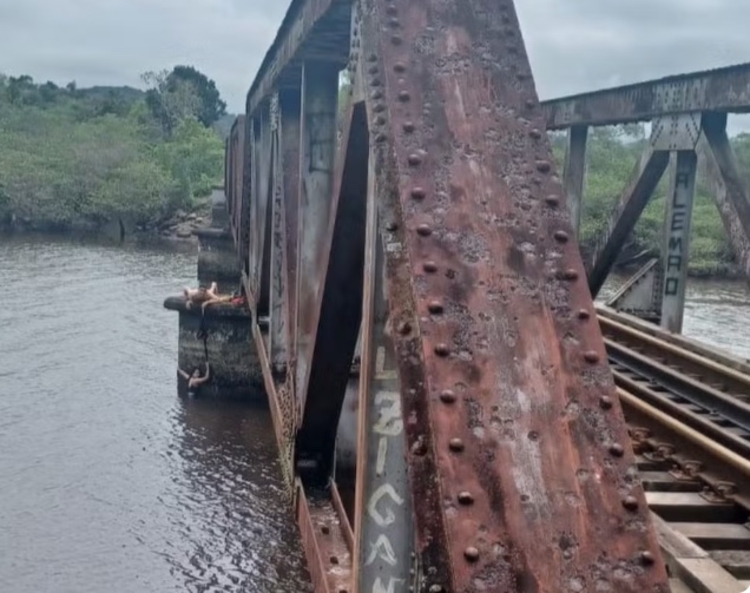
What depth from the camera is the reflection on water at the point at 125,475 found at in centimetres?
894

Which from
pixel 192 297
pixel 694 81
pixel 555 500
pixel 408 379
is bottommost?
pixel 192 297

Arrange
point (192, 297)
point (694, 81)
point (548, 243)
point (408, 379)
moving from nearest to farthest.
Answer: point (408, 379) → point (548, 243) → point (694, 81) → point (192, 297)

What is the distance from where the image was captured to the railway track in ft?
14.2

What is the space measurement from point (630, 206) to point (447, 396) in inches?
244

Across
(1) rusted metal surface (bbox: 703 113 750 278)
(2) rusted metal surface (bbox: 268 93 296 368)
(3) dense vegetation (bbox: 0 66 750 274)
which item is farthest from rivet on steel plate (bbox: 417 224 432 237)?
(3) dense vegetation (bbox: 0 66 750 274)

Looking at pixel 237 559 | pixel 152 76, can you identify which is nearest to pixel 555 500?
pixel 237 559

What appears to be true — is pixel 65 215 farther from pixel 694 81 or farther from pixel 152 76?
pixel 694 81

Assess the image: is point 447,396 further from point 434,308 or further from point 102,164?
point 102,164

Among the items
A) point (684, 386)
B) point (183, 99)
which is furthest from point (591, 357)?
point (183, 99)

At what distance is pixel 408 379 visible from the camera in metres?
1.84

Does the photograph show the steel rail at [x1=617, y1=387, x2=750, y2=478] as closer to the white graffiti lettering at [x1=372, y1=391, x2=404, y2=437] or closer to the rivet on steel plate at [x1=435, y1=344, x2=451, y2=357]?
the white graffiti lettering at [x1=372, y1=391, x2=404, y2=437]

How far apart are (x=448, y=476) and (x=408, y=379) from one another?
218 mm

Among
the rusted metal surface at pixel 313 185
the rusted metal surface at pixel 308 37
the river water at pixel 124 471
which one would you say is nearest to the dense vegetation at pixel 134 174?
the river water at pixel 124 471

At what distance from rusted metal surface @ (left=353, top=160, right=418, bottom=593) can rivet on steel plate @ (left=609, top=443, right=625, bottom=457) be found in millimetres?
654
